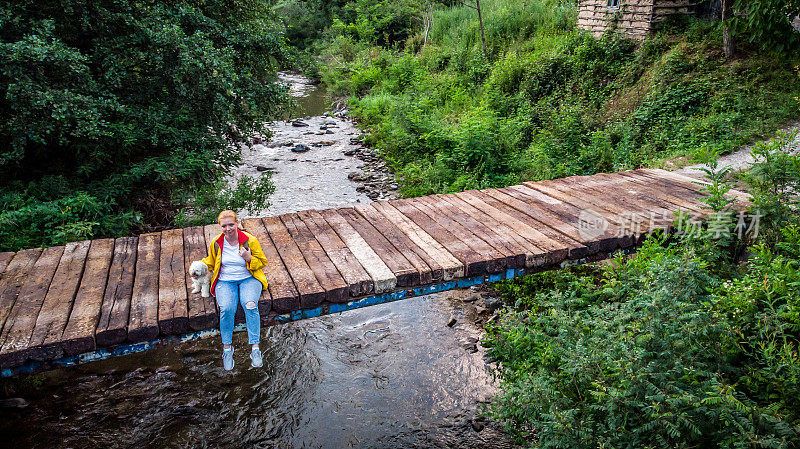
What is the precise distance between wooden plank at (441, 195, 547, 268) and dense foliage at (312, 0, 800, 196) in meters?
2.47

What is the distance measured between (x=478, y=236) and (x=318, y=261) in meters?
1.67

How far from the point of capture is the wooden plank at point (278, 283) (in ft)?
12.7

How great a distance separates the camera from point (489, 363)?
18.7 feet

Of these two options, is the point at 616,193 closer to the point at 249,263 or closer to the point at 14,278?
the point at 249,263

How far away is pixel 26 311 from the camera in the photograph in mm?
3662

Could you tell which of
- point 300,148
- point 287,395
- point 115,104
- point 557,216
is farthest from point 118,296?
point 300,148

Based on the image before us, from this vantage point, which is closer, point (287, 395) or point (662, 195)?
point (287, 395)

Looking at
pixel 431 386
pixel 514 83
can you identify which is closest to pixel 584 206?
pixel 431 386

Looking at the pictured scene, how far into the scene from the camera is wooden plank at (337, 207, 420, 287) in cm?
420

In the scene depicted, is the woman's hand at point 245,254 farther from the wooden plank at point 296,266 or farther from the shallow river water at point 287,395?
the shallow river water at point 287,395

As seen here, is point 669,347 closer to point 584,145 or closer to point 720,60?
point 584,145

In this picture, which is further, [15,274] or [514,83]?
[514,83]

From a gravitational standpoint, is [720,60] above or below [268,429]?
above

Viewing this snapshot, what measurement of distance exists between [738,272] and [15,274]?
6725 millimetres
